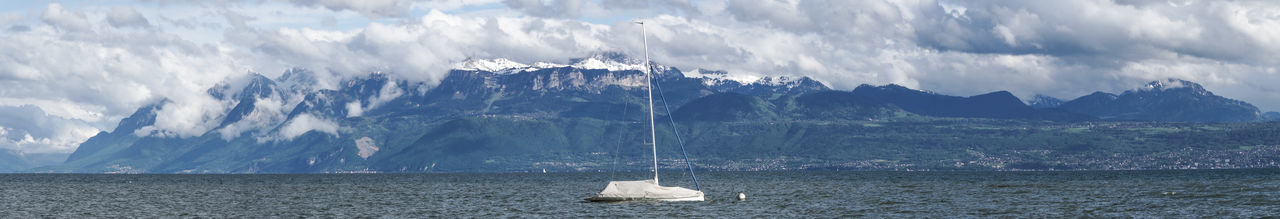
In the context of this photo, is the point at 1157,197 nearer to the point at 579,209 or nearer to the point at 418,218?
the point at 579,209

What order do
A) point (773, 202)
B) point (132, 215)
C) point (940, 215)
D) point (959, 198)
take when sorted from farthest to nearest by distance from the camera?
1. point (959, 198)
2. point (773, 202)
3. point (132, 215)
4. point (940, 215)

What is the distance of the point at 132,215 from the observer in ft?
398

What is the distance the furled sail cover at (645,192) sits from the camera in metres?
122

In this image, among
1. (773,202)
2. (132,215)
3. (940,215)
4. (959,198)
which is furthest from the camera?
(959,198)

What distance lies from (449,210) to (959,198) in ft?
210

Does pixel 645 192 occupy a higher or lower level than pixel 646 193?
higher

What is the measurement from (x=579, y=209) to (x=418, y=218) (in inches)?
705

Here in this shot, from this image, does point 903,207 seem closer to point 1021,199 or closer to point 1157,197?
point 1021,199

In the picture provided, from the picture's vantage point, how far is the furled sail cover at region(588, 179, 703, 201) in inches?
4796

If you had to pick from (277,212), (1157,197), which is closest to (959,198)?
(1157,197)

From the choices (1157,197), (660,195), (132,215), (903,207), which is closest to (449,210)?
(660,195)

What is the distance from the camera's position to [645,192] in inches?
4815

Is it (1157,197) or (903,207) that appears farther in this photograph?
(1157,197)

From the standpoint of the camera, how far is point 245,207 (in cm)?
13838
